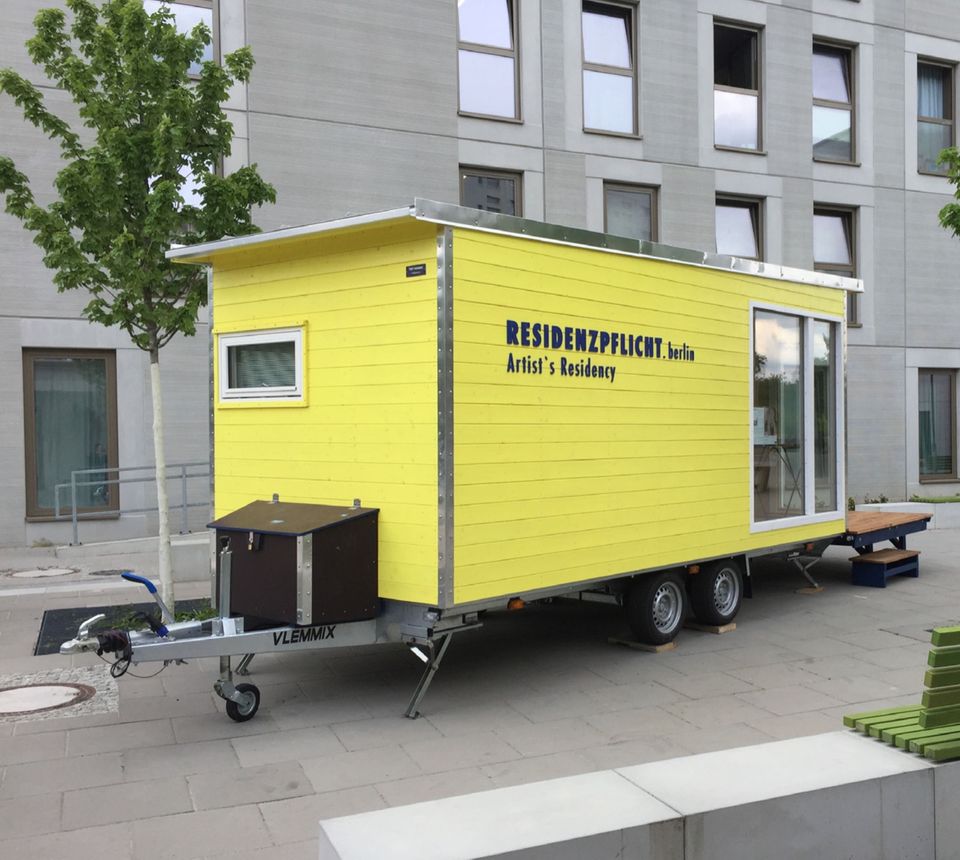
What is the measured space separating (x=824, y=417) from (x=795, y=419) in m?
0.69

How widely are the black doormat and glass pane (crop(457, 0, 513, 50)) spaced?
10.0 m

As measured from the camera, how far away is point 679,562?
827 centimetres

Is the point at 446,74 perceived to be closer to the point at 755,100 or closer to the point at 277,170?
the point at 277,170

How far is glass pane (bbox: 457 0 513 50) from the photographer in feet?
50.6

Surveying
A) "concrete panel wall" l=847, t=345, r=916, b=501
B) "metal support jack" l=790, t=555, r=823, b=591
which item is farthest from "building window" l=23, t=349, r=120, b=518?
"concrete panel wall" l=847, t=345, r=916, b=501

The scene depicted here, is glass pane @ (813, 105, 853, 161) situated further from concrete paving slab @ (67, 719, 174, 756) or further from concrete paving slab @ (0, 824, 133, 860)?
concrete paving slab @ (0, 824, 133, 860)

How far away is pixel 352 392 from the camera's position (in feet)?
22.6

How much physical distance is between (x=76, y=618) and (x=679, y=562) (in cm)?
565

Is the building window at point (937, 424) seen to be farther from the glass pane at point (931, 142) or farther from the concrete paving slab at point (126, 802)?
the concrete paving slab at point (126, 802)

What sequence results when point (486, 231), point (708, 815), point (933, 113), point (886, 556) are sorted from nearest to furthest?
1. point (708, 815)
2. point (486, 231)
3. point (886, 556)
4. point (933, 113)

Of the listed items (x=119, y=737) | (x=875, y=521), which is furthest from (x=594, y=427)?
(x=875, y=521)

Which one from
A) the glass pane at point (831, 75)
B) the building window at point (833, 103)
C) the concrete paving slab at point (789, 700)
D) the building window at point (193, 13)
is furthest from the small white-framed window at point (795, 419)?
the glass pane at point (831, 75)

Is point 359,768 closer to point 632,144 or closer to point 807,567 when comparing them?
point 807,567

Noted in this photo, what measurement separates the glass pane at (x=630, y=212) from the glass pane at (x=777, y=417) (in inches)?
277
